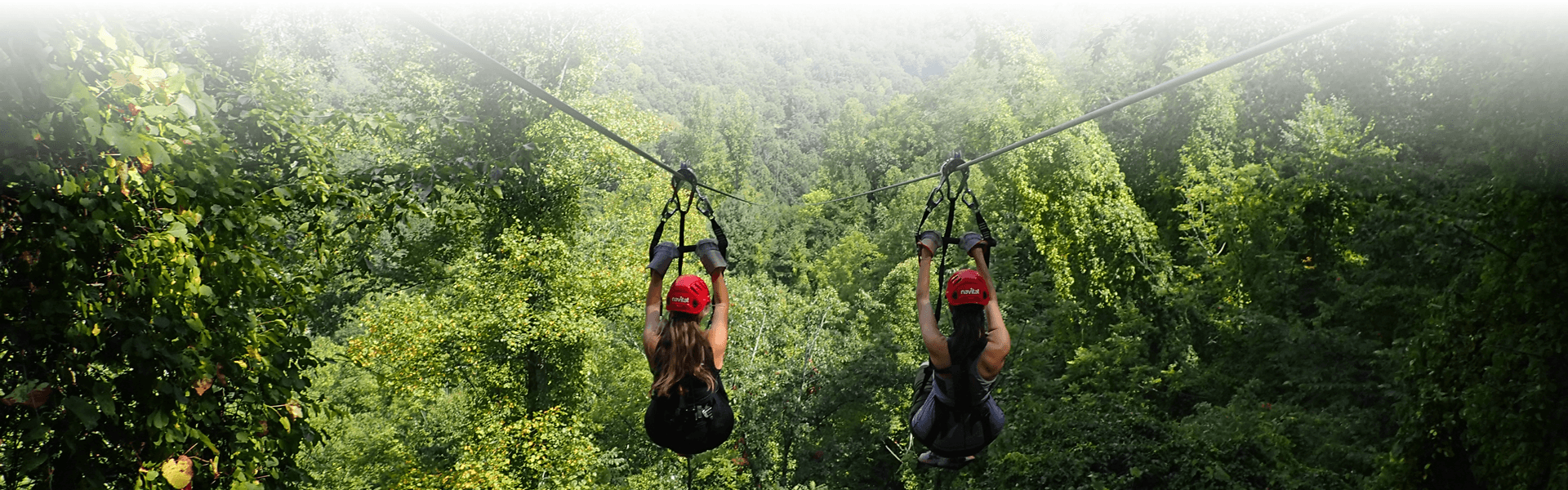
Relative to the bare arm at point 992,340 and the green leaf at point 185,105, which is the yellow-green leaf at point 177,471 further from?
the bare arm at point 992,340

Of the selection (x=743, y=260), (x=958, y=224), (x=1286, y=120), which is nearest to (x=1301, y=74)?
(x=1286, y=120)

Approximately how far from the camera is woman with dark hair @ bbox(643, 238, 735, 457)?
5.20 metres

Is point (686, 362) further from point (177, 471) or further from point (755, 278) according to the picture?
point (755, 278)

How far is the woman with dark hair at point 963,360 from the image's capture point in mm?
5203

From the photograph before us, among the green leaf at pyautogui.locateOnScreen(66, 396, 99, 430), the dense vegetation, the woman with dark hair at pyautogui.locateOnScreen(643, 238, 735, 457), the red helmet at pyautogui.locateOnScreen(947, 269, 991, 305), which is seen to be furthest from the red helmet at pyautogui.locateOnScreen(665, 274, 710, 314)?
the green leaf at pyautogui.locateOnScreen(66, 396, 99, 430)

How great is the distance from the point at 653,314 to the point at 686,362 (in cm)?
39

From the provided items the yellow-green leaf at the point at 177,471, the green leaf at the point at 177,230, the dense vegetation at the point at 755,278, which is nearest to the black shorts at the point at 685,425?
the dense vegetation at the point at 755,278

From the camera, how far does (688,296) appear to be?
17.0ft

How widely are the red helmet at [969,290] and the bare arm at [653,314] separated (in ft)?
5.30

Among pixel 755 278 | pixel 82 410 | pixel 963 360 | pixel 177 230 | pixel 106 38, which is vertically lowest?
pixel 755 278

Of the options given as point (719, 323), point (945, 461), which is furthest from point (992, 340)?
point (719, 323)

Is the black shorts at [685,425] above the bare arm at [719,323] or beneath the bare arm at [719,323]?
beneath

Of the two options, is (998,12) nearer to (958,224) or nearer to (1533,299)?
(958,224)

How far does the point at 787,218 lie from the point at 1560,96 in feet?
117
